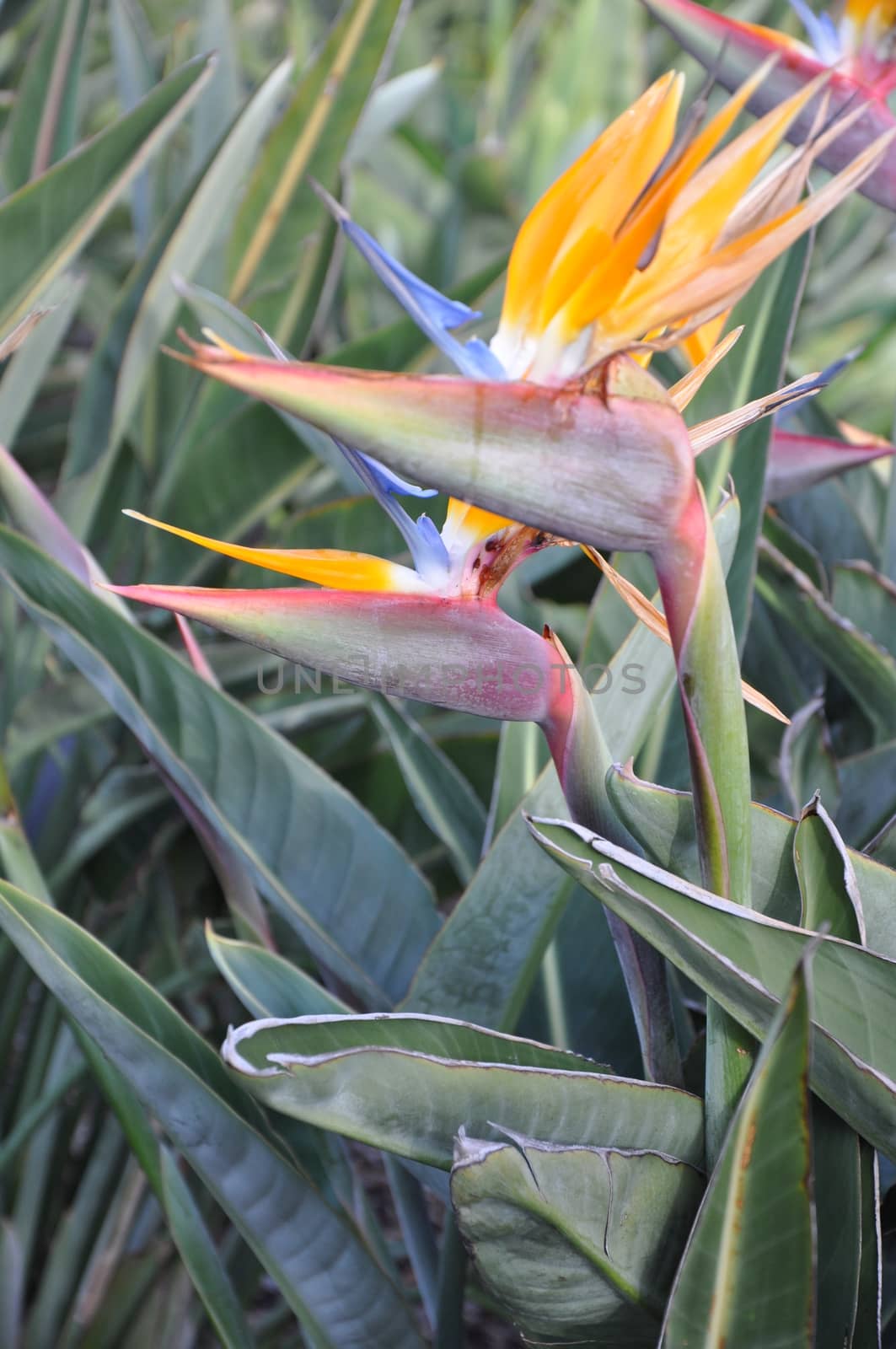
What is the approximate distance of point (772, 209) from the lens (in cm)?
27

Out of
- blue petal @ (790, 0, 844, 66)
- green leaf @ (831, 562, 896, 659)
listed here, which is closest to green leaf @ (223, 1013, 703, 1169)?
green leaf @ (831, 562, 896, 659)

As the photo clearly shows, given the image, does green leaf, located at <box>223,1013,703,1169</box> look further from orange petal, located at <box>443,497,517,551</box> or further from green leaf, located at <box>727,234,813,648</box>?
green leaf, located at <box>727,234,813,648</box>

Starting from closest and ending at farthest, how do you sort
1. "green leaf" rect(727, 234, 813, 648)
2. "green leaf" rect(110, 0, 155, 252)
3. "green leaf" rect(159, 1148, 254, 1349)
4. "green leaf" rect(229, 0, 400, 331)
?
"green leaf" rect(159, 1148, 254, 1349), "green leaf" rect(727, 234, 813, 648), "green leaf" rect(229, 0, 400, 331), "green leaf" rect(110, 0, 155, 252)

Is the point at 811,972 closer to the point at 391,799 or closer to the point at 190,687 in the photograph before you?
the point at 190,687

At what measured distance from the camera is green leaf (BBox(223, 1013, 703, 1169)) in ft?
1.05

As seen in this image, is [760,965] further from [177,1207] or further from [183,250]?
[183,250]

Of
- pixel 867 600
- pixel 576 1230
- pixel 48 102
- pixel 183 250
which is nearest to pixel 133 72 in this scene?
pixel 48 102

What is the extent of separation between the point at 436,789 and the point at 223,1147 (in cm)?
26

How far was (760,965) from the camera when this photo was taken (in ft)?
1.09

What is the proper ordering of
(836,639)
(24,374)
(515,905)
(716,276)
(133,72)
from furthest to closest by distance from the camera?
(133,72) < (24,374) < (836,639) < (515,905) < (716,276)

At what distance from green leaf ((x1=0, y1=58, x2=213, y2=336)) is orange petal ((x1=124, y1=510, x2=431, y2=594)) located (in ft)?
1.56

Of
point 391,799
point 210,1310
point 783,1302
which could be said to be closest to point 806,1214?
point 783,1302

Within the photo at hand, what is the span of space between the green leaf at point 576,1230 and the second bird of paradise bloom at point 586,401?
110 millimetres

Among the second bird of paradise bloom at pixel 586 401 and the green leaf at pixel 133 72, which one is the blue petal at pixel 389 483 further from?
the green leaf at pixel 133 72
